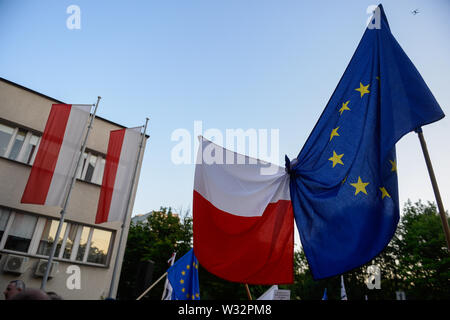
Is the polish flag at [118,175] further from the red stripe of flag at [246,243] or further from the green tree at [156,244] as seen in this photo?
the green tree at [156,244]

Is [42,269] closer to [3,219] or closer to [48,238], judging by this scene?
[48,238]

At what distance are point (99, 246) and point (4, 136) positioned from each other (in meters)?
6.26

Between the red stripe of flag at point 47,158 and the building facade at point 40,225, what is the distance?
2327 millimetres

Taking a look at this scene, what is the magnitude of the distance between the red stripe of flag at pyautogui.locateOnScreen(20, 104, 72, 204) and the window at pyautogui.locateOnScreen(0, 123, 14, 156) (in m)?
2.84

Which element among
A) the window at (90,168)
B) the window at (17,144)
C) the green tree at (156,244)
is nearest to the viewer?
the window at (17,144)

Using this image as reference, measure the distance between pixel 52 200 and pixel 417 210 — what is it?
125 ft

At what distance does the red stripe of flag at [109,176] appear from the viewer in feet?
34.2

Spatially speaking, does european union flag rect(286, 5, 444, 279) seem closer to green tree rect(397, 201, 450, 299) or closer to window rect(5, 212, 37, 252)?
window rect(5, 212, 37, 252)

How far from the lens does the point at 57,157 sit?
10609mm

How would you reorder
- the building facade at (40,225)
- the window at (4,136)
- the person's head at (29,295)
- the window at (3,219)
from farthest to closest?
1. the window at (4,136)
2. the building facade at (40,225)
3. the window at (3,219)
4. the person's head at (29,295)

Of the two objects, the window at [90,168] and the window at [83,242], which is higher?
the window at [90,168]

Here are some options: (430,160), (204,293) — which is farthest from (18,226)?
(204,293)

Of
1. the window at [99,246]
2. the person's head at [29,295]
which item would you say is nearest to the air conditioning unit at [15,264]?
the window at [99,246]
